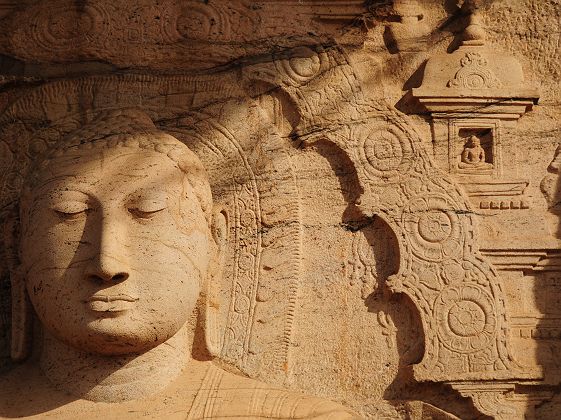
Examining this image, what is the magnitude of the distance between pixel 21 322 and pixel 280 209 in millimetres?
1322

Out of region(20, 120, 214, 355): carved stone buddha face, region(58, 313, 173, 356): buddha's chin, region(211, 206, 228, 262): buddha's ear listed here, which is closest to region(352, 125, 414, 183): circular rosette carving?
region(211, 206, 228, 262): buddha's ear

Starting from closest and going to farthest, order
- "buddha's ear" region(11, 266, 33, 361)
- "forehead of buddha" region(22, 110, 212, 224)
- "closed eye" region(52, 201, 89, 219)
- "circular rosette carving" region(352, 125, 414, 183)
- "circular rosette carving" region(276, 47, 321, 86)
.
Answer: "closed eye" region(52, 201, 89, 219)
"forehead of buddha" region(22, 110, 212, 224)
"buddha's ear" region(11, 266, 33, 361)
"circular rosette carving" region(352, 125, 414, 183)
"circular rosette carving" region(276, 47, 321, 86)

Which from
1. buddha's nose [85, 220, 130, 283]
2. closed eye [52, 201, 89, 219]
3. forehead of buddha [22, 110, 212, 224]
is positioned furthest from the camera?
forehead of buddha [22, 110, 212, 224]

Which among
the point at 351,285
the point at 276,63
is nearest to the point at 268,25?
the point at 276,63

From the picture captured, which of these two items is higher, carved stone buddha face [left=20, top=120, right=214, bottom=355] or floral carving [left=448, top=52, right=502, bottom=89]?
floral carving [left=448, top=52, right=502, bottom=89]

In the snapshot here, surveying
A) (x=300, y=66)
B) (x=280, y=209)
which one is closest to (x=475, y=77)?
(x=300, y=66)

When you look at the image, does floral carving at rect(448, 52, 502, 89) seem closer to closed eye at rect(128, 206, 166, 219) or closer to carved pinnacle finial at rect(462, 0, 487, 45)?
carved pinnacle finial at rect(462, 0, 487, 45)

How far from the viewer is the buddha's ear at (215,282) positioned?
6.25 m

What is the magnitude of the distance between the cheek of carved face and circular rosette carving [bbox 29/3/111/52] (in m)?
0.96

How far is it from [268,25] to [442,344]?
181 cm

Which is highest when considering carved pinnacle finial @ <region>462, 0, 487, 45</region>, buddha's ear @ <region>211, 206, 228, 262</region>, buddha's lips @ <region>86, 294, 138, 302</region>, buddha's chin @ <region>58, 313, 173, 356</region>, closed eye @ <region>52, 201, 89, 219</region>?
carved pinnacle finial @ <region>462, 0, 487, 45</region>

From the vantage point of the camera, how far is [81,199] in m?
5.91

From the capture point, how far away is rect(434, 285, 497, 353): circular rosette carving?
629 centimetres

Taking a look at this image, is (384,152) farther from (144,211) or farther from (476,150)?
(144,211)
